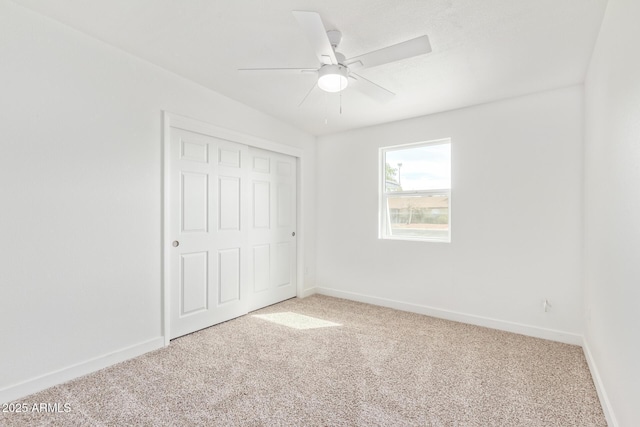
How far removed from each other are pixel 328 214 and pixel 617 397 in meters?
3.33

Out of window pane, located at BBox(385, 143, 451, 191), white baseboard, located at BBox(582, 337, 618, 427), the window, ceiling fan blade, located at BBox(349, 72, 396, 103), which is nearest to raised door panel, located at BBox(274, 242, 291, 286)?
the window

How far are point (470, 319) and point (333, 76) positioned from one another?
287 cm

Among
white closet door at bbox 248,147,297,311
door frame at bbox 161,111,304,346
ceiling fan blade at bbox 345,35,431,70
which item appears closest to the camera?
ceiling fan blade at bbox 345,35,431,70

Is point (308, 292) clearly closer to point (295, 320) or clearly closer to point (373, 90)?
point (295, 320)

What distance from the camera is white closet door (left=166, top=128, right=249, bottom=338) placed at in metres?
2.86

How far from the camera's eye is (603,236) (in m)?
1.94

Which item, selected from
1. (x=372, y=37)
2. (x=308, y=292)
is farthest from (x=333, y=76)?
(x=308, y=292)

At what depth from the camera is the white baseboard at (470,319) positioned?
9.23 feet

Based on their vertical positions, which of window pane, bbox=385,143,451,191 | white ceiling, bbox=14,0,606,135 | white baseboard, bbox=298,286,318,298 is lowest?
white baseboard, bbox=298,286,318,298

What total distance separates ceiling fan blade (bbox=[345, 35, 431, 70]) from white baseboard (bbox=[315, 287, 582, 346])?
2.77 meters

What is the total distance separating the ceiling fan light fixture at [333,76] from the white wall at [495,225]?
1803 mm

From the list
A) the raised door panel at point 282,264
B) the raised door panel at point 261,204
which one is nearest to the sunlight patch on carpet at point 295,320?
the raised door panel at point 282,264

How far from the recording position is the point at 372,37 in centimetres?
208

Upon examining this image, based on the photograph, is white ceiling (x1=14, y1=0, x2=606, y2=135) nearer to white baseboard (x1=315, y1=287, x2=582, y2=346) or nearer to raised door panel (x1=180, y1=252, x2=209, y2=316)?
raised door panel (x1=180, y1=252, x2=209, y2=316)
